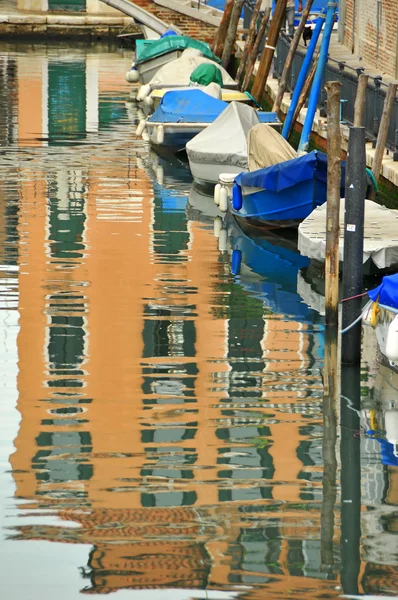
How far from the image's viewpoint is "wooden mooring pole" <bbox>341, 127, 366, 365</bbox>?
31.1 ft

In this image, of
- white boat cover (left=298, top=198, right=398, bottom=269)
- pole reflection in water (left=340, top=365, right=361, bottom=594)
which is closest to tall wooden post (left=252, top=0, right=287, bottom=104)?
white boat cover (left=298, top=198, right=398, bottom=269)

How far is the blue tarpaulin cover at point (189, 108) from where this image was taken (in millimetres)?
20953

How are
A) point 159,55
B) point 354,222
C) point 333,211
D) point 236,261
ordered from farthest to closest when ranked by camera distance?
1. point 159,55
2. point 236,261
3. point 333,211
4. point 354,222

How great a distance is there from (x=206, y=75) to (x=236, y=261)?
37.4ft

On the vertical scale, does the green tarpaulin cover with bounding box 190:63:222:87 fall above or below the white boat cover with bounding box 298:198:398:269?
above

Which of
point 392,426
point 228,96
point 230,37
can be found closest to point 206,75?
point 228,96

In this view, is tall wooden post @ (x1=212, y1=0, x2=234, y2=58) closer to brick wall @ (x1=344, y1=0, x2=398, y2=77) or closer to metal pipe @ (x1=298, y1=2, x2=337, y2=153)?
brick wall @ (x1=344, y1=0, x2=398, y2=77)

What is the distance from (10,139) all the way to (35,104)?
4.47m

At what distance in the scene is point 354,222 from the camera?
9539 millimetres

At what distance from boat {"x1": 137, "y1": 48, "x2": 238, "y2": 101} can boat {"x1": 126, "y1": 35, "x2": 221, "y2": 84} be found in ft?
7.23

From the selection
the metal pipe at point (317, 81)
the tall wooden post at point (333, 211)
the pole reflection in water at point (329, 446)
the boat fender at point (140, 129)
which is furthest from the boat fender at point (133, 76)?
the pole reflection in water at point (329, 446)

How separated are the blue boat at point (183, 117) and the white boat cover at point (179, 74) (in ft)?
13.9

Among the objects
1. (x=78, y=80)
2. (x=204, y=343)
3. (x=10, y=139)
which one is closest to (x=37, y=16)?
(x=78, y=80)

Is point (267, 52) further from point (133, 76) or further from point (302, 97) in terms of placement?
point (133, 76)
